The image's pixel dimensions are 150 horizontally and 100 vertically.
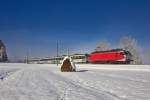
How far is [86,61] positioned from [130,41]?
14.6 metres

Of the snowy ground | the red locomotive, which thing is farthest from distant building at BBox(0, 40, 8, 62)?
the snowy ground

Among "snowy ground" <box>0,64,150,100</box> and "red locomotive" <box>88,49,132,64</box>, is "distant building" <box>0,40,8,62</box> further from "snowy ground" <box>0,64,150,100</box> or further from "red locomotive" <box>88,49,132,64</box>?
"snowy ground" <box>0,64,150,100</box>

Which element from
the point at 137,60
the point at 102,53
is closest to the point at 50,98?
the point at 102,53

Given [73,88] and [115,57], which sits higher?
[115,57]

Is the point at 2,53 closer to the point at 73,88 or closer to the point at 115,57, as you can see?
the point at 115,57

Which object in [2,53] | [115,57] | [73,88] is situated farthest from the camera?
[2,53]

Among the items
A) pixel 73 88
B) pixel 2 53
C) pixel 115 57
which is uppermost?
pixel 2 53

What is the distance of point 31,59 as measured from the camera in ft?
335

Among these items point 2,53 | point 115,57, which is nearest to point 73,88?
point 115,57

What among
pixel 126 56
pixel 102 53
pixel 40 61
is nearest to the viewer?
pixel 126 56

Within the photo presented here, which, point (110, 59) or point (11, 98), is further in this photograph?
point (110, 59)

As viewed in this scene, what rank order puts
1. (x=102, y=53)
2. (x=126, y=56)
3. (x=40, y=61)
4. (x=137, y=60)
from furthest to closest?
(x=40, y=61), (x=137, y=60), (x=102, y=53), (x=126, y=56)

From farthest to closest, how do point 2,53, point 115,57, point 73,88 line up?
point 2,53
point 115,57
point 73,88

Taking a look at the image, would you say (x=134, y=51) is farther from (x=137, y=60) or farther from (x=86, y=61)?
(x=86, y=61)
